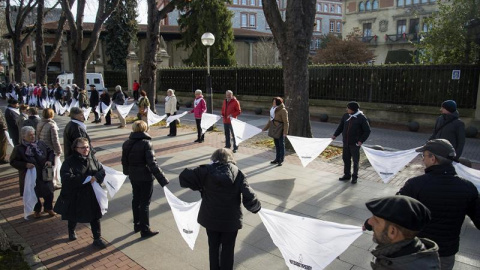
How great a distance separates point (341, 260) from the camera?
4.77 m

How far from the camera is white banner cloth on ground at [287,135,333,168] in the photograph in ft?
27.3

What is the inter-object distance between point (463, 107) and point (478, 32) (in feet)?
10.7

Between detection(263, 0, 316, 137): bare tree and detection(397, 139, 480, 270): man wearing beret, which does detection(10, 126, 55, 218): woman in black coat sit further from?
detection(263, 0, 316, 137): bare tree

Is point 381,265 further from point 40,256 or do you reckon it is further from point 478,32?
point 478,32

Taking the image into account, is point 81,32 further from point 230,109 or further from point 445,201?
point 445,201

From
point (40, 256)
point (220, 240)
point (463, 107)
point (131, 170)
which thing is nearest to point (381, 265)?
point (220, 240)

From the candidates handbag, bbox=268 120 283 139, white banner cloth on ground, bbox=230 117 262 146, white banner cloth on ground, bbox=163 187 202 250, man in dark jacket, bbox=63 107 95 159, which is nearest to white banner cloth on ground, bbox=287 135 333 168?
handbag, bbox=268 120 283 139

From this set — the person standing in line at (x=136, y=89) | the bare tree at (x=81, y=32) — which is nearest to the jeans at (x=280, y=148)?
the bare tree at (x=81, y=32)

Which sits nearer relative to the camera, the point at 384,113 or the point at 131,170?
the point at 131,170

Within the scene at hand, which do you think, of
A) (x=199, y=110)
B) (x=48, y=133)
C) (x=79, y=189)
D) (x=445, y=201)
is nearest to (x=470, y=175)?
(x=445, y=201)

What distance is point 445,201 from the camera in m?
3.13

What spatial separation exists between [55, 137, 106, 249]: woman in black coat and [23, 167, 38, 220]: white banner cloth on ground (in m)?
1.28

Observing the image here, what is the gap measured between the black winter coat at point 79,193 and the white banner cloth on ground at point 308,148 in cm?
476

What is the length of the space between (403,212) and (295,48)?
9.41 metres
